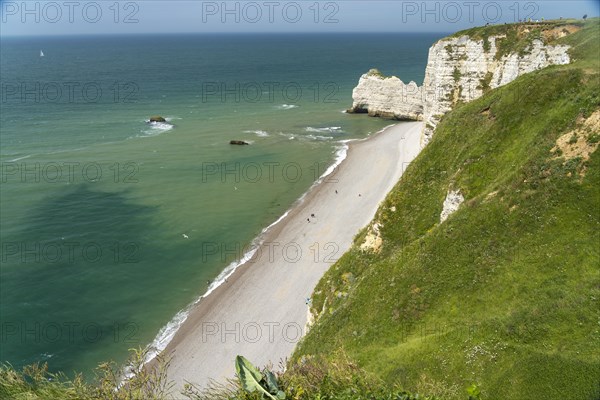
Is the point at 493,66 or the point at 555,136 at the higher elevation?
the point at 493,66

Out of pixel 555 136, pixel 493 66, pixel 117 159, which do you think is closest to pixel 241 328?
pixel 555 136

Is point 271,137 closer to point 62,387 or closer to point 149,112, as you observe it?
point 149,112

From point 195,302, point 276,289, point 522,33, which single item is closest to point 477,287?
point 276,289

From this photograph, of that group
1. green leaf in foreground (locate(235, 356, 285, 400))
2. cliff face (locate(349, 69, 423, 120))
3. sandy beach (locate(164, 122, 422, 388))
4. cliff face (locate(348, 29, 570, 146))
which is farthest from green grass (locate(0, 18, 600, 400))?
cliff face (locate(349, 69, 423, 120))

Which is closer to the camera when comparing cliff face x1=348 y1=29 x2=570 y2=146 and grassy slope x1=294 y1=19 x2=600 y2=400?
grassy slope x1=294 y1=19 x2=600 y2=400

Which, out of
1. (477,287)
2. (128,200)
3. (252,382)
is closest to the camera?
(252,382)

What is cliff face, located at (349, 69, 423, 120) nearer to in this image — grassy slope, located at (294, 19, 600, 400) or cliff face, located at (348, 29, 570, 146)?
cliff face, located at (348, 29, 570, 146)

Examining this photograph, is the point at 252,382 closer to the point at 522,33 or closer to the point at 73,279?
the point at 73,279
